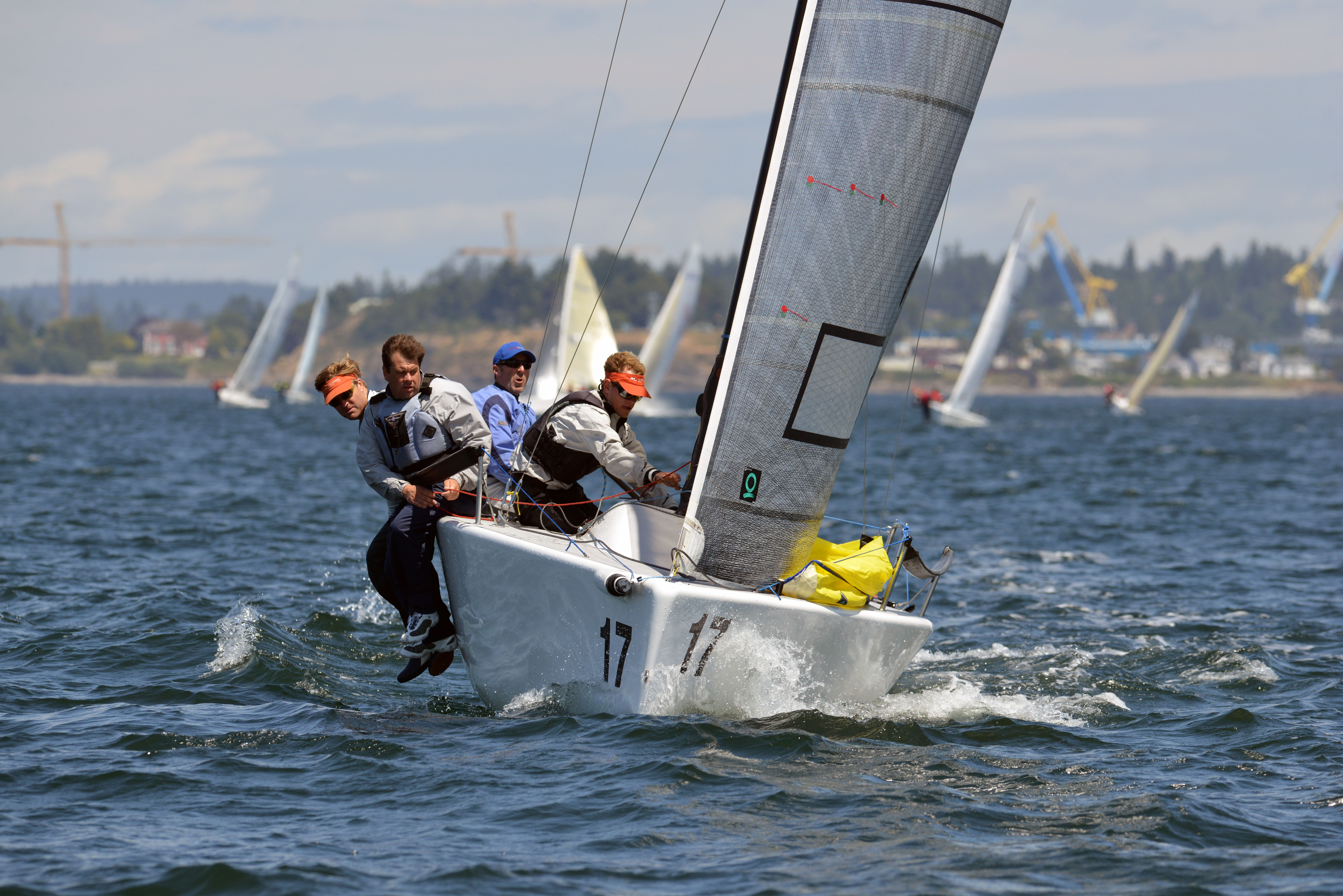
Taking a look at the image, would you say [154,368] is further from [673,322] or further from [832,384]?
[832,384]

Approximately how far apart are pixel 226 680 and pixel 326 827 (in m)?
2.43

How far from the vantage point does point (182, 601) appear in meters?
8.97

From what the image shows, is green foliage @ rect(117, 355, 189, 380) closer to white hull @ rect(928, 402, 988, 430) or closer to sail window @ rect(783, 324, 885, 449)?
white hull @ rect(928, 402, 988, 430)

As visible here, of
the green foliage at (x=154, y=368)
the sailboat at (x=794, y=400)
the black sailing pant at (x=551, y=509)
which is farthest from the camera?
the green foliage at (x=154, y=368)

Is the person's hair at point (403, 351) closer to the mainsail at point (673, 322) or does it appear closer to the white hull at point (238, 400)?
the mainsail at point (673, 322)

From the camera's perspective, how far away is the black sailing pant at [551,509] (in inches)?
244

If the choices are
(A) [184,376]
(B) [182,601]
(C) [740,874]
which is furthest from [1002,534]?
(A) [184,376]

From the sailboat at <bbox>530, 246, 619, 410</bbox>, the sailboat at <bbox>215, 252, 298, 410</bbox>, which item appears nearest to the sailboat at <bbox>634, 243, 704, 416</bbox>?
the sailboat at <bbox>530, 246, 619, 410</bbox>

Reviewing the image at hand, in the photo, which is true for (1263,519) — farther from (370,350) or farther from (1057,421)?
(370,350)

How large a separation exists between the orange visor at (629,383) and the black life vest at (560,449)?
0.13 meters

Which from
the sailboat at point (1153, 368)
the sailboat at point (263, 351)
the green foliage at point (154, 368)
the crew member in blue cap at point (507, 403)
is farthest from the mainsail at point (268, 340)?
the green foliage at point (154, 368)

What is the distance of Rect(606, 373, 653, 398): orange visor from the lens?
5840 millimetres

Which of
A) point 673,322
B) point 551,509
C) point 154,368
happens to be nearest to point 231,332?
point 154,368

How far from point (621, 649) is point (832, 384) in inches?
53.3
